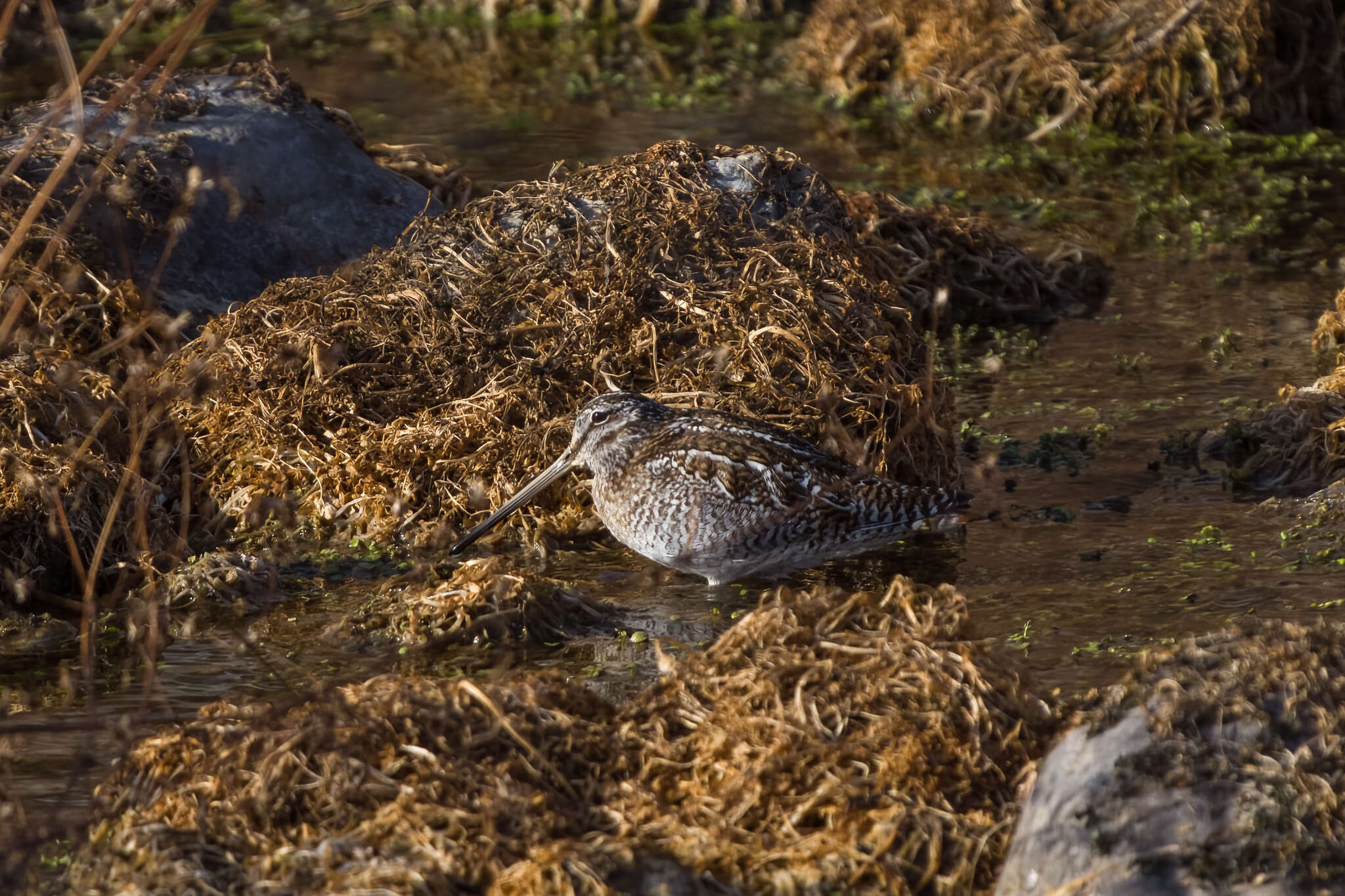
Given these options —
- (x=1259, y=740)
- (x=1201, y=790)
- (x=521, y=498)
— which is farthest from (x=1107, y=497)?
(x=1201, y=790)

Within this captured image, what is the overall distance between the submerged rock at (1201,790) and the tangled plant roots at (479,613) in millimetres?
2483

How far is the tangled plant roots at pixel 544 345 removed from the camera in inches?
290

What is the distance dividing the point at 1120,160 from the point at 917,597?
9147 millimetres

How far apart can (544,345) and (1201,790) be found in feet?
14.5

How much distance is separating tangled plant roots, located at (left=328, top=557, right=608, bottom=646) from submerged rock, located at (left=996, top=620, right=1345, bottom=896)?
8.15ft

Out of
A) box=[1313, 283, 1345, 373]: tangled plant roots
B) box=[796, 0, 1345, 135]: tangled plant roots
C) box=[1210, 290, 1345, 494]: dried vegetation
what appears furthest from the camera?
box=[796, 0, 1345, 135]: tangled plant roots

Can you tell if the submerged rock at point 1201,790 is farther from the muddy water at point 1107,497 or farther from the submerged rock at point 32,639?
the submerged rock at point 32,639

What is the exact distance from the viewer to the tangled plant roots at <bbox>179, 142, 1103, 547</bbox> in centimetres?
736

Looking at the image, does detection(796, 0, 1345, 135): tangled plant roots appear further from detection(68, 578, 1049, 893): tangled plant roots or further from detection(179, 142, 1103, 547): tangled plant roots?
detection(68, 578, 1049, 893): tangled plant roots

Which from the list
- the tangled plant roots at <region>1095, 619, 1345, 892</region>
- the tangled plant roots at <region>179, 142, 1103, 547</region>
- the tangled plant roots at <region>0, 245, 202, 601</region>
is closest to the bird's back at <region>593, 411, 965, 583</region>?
the tangled plant roots at <region>179, 142, 1103, 547</region>

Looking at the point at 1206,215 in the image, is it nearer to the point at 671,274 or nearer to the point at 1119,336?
the point at 1119,336

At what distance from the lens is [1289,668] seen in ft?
14.0

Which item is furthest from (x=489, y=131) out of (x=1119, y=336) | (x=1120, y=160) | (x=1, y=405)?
(x=1, y=405)

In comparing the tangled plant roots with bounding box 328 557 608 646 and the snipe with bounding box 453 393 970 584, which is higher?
the snipe with bounding box 453 393 970 584
